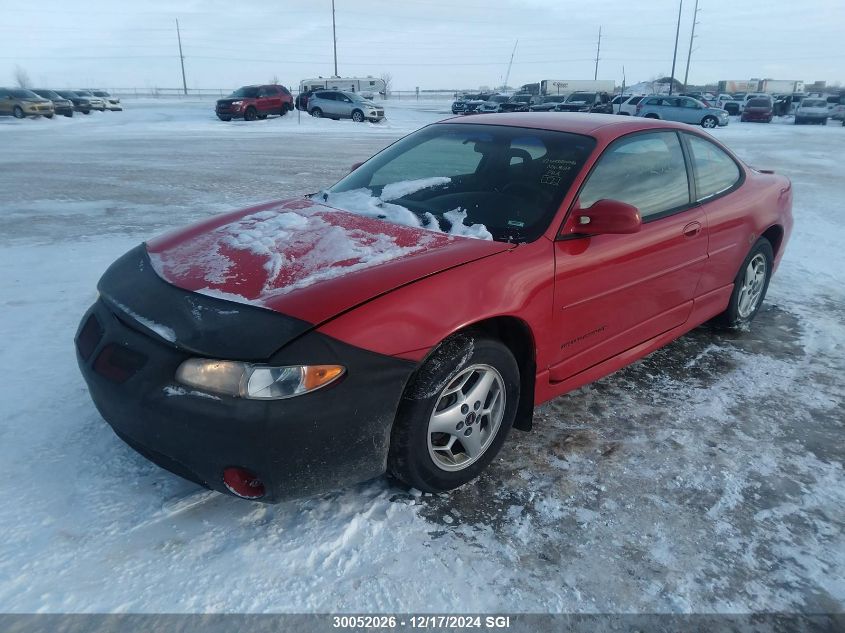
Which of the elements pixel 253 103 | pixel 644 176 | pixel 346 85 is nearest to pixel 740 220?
pixel 644 176

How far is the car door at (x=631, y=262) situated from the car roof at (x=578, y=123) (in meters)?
0.06

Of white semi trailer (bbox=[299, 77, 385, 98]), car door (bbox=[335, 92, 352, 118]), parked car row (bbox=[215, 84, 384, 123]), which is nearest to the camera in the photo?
parked car row (bbox=[215, 84, 384, 123])

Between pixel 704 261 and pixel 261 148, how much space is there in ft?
47.4

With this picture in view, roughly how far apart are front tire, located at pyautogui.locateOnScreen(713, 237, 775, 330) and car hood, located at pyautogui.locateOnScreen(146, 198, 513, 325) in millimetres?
2419

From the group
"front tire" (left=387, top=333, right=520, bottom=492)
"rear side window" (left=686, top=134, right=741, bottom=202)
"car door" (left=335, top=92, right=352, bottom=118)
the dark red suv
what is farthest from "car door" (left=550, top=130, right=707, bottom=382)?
"car door" (left=335, top=92, right=352, bottom=118)

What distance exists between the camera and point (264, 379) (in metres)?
2.02

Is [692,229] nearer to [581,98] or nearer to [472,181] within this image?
[472,181]

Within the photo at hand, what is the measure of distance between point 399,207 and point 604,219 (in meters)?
1.02

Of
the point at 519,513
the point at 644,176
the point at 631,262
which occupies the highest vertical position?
the point at 644,176

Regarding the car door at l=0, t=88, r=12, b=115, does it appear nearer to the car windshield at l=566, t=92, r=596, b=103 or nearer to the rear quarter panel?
the car windshield at l=566, t=92, r=596, b=103

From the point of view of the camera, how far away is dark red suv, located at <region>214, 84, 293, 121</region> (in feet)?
87.3

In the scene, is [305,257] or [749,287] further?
[749,287]

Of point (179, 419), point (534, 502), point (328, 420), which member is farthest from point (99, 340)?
point (534, 502)

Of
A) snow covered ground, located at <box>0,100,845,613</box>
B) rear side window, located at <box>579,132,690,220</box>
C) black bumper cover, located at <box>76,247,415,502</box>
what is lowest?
snow covered ground, located at <box>0,100,845,613</box>
